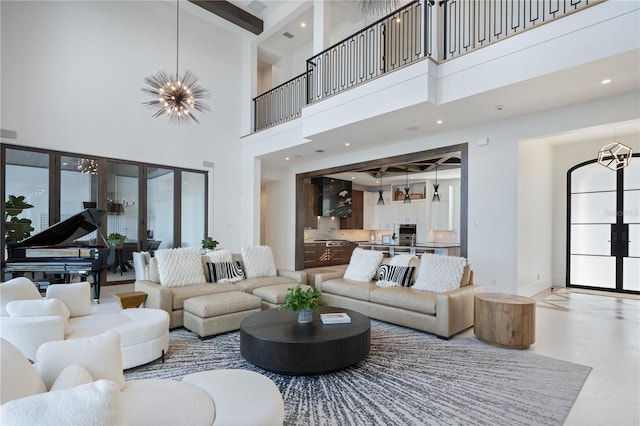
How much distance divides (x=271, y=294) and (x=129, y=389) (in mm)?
2677

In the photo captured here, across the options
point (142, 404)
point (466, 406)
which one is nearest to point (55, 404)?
point (142, 404)

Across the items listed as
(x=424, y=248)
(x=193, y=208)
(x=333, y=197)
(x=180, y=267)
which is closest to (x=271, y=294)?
(x=180, y=267)

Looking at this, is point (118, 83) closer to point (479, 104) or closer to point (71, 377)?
point (479, 104)

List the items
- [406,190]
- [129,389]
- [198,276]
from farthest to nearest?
[406,190], [198,276], [129,389]

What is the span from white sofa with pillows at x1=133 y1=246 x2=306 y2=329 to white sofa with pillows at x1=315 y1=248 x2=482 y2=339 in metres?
0.88

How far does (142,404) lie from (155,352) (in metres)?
1.61

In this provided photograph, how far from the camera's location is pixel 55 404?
1016 mm

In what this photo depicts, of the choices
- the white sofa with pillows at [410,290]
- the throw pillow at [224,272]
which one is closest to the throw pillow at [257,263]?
the throw pillow at [224,272]

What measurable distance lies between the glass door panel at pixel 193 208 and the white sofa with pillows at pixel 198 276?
10.1 ft

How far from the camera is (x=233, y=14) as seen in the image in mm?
7949

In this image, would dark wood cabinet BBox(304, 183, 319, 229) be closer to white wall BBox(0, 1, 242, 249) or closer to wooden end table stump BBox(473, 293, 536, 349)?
white wall BBox(0, 1, 242, 249)

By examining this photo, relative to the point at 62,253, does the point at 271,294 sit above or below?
below

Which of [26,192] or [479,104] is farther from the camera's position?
[26,192]

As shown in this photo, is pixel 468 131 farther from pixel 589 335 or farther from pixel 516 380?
pixel 516 380
